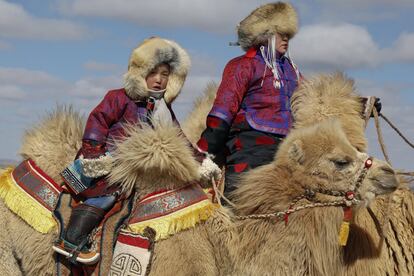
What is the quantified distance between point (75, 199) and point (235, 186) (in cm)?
135

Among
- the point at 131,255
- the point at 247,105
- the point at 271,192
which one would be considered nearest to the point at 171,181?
the point at 131,255

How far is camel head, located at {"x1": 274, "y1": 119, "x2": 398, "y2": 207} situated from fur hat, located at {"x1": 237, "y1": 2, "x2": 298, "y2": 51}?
125 cm

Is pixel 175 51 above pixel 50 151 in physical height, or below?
above

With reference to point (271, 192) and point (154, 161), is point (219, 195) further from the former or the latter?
point (154, 161)

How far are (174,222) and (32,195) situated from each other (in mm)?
1476

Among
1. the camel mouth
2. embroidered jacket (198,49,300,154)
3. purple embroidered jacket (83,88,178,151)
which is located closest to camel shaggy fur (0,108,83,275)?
purple embroidered jacket (83,88,178,151)

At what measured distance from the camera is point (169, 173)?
5059mm

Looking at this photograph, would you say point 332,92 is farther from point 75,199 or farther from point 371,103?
point 75,199

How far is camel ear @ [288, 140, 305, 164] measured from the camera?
5.04m

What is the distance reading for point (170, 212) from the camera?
498 cm

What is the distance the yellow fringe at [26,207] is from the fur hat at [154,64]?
1225mm

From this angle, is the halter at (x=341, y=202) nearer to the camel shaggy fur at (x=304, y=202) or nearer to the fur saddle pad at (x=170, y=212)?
the camel shaggy fur at (x=304, y=202)

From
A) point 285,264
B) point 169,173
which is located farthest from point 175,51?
point 285,264

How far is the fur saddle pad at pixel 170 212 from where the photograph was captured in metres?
4.91
